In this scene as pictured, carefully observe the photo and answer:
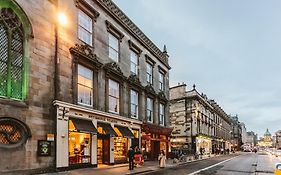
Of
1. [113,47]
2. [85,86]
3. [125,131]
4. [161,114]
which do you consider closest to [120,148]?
[125,131]

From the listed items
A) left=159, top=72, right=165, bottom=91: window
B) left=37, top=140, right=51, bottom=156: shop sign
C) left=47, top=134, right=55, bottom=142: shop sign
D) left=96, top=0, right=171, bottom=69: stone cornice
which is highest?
left=96, top=0, right=171, bottom=69: stone cornice

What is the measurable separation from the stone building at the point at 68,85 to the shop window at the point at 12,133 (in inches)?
2.1

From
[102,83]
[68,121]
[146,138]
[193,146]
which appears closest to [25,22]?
[68,121]

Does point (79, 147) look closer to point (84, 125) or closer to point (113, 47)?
point (84, 125)

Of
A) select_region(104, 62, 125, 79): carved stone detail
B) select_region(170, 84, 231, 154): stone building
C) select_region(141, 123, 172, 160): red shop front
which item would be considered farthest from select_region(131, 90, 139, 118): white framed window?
select_region(170, 84, 231, 154): stone building

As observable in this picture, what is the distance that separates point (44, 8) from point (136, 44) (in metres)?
15.3

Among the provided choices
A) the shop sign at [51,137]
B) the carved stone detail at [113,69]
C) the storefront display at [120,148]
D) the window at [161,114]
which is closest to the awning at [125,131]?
the storefront display at [120,148]

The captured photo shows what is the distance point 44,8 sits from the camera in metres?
19.8

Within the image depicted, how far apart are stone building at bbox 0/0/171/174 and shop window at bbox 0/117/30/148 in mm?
52

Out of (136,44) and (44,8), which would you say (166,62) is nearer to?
(136,44)

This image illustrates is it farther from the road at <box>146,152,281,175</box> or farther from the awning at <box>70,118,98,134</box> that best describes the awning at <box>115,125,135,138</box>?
the road at <box>146,152,281,175</box>

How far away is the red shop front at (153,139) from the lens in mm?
34022

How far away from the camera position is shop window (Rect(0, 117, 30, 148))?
16.2 metres

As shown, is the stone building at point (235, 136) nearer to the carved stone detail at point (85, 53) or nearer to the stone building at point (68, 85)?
the stone building at point (68, 85)
